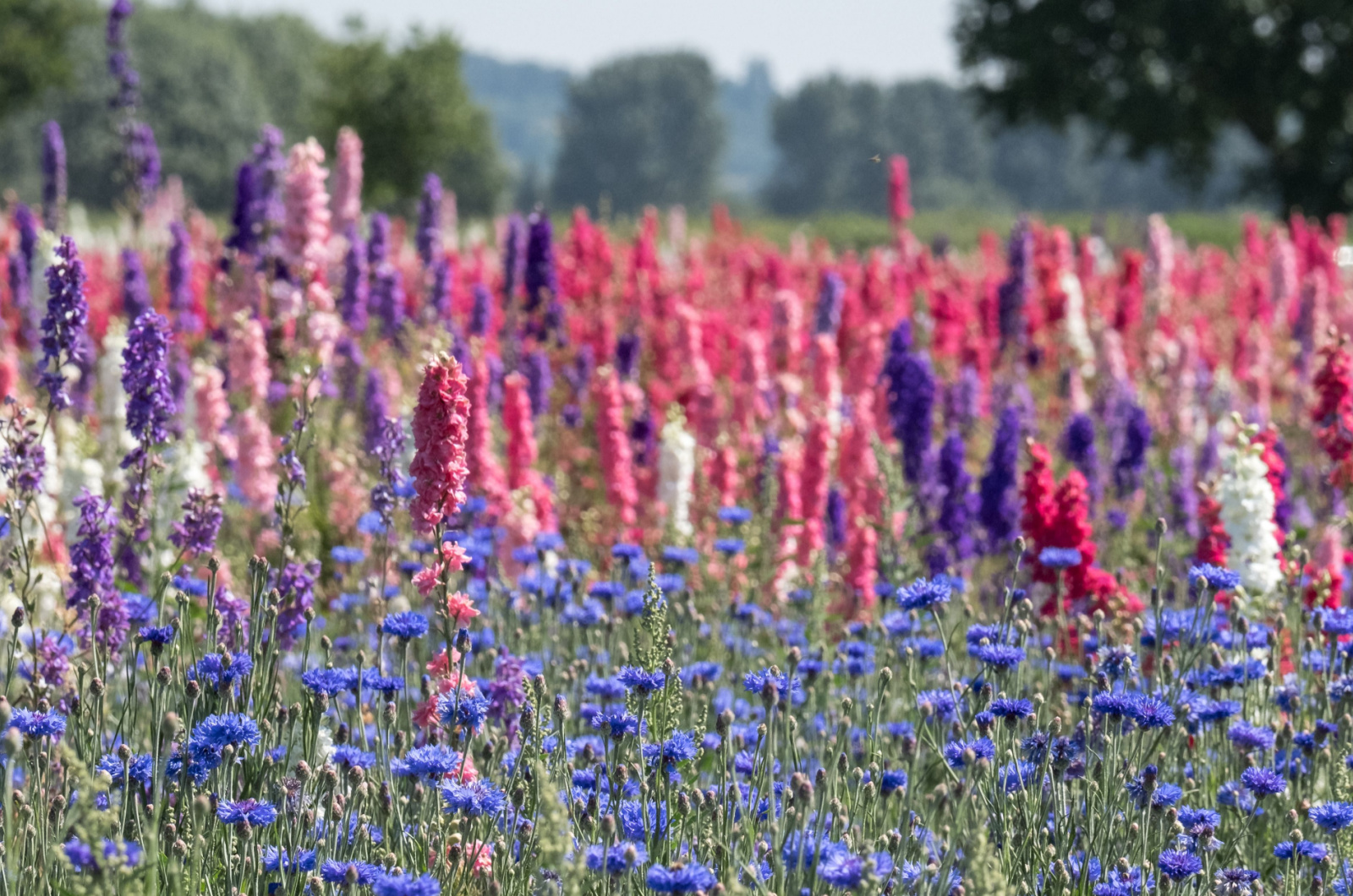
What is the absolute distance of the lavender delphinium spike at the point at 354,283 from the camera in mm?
7777

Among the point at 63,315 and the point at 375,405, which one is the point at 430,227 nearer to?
the point at 375,405

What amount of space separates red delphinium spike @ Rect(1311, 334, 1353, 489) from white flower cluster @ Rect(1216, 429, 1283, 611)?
56 centimetres

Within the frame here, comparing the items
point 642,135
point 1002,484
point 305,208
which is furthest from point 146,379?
point 642,135

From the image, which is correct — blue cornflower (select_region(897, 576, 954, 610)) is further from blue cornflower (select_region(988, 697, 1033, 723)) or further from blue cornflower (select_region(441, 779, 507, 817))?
blue cornflower (select_region(441, 779, 507, 817))

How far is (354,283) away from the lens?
308 inches

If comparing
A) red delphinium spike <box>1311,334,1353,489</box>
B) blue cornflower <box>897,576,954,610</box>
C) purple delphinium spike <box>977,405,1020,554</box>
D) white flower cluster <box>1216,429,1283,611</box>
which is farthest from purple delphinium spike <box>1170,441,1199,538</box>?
blue cornflower <box>897,576,954,610</box>

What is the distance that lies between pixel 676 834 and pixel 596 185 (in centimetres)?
11928

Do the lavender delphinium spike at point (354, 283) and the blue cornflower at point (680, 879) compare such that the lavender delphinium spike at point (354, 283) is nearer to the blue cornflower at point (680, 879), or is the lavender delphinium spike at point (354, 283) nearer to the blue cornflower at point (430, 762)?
the blue cornflower at point (430, 762)

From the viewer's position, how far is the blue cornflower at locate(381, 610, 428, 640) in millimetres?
3135

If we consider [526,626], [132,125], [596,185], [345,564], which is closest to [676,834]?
[526,626]

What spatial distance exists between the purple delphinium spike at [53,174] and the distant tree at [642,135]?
10360 cm

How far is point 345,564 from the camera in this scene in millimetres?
6078

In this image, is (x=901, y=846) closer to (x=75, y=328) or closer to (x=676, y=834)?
(x=676, y=834)

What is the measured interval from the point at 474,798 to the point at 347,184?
585 centimetres
